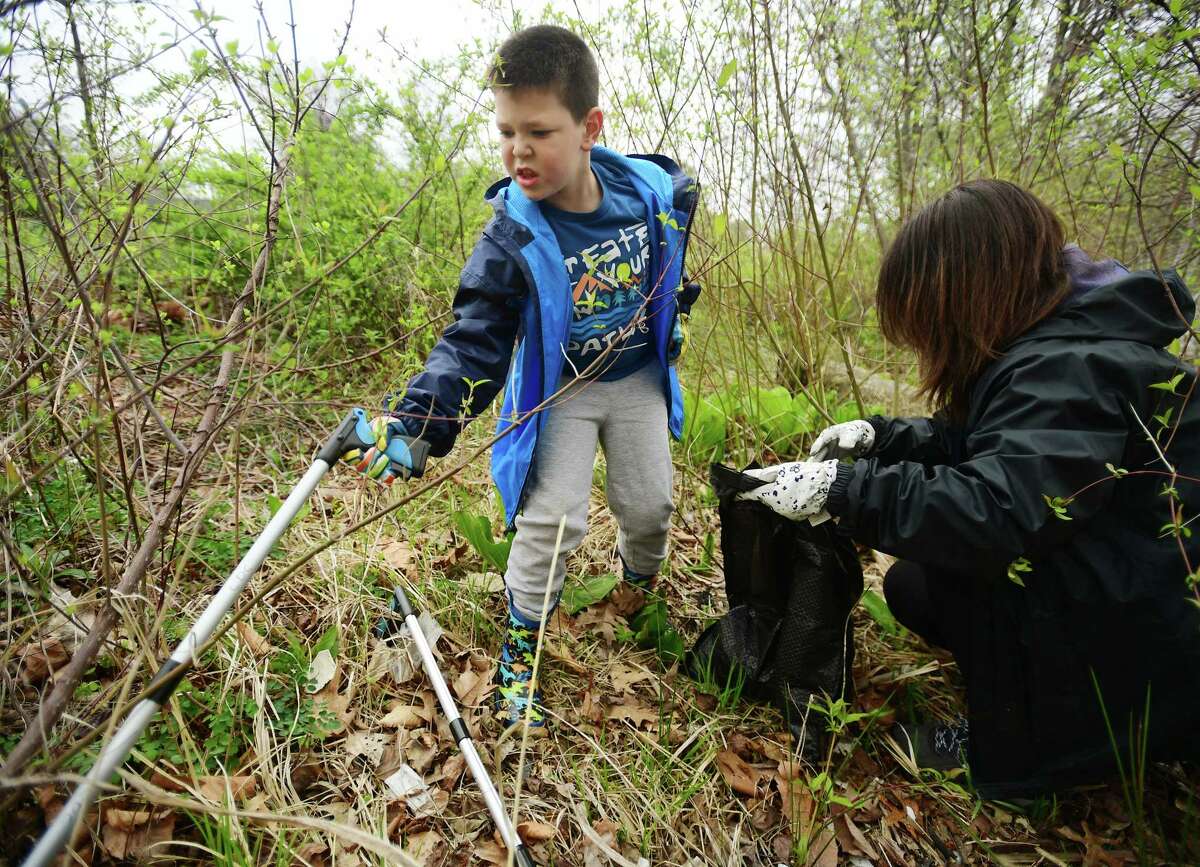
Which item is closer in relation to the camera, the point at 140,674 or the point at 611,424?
the point at 140,674

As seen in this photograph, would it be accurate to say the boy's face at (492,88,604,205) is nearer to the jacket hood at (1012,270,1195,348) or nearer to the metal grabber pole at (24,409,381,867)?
the metal grabber pole at (24,409,381,867)

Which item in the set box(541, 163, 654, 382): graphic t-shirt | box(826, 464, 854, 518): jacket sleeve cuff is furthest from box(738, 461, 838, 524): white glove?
box(541, 163, 654, 382): graphic t-shirt

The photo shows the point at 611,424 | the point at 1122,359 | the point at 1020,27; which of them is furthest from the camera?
the point at 1020,27

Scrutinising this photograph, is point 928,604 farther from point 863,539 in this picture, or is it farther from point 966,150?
point 966,150

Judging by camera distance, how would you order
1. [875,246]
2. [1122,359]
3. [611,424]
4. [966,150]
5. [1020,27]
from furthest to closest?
[875,246] < [966,150] < [1020,27] < [611,424] < [1122,359]

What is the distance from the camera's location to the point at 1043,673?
172 centimetres

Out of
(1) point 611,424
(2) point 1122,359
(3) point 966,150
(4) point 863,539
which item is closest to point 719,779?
(4) point 863,539

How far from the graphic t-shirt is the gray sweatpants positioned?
0.10 m

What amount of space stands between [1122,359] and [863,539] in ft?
2.35

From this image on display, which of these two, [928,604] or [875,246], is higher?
[875,246]

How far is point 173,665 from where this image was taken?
1.09 metres

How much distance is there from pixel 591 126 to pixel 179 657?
5.70 feet

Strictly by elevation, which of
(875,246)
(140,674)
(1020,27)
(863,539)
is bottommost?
(140,674)

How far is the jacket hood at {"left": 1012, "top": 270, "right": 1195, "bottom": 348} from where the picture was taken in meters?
1.58
